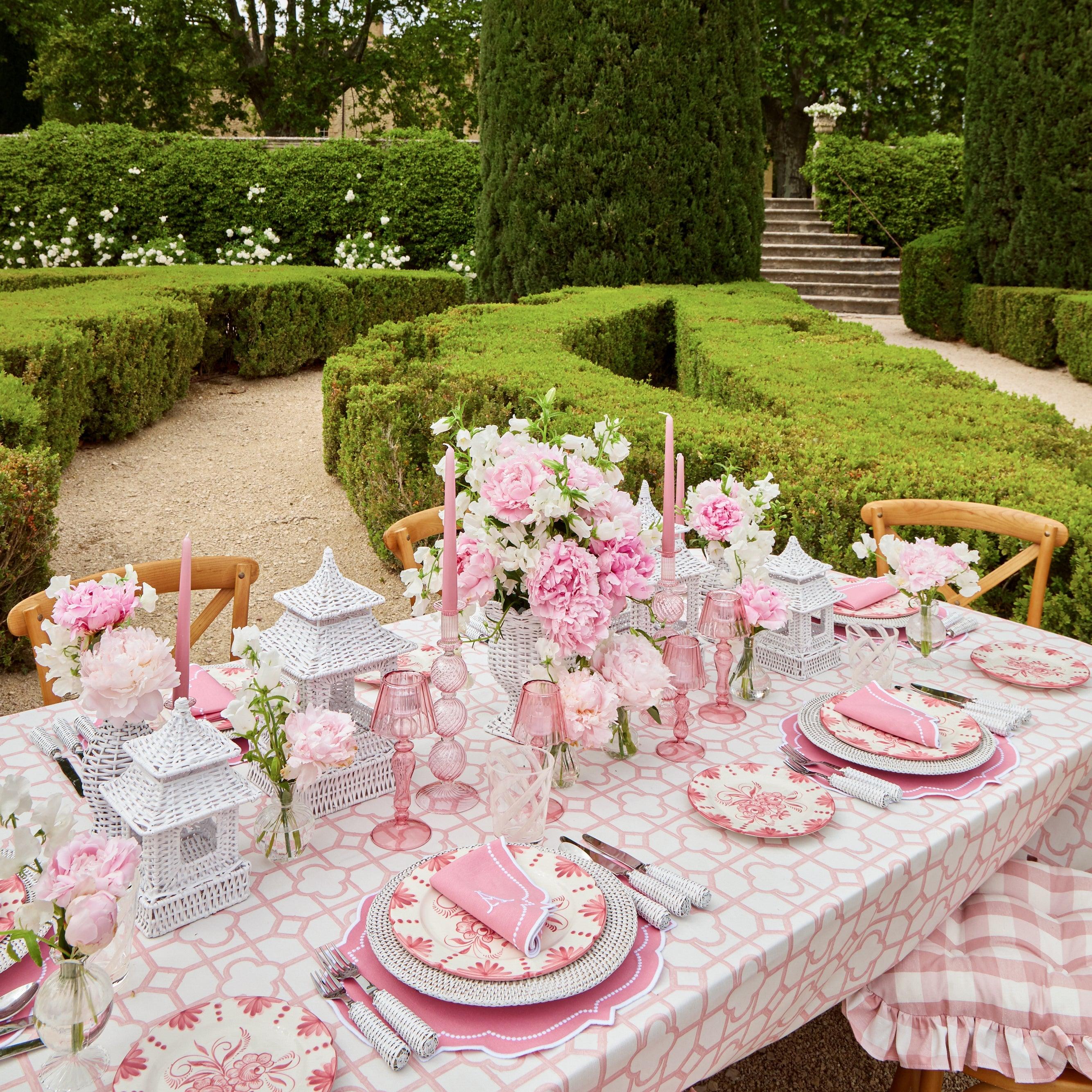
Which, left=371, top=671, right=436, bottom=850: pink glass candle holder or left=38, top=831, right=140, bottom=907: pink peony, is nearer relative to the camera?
left=38, top=831, right=140, bottom=907: pink peony

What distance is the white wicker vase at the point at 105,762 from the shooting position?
64.7 inches

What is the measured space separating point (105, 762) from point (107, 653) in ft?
0.71

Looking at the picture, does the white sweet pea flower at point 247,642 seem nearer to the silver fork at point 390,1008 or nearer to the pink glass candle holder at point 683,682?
the silver fork at point 390,1008

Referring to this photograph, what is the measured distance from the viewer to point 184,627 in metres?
1.71

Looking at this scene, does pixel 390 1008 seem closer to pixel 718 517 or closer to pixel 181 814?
pixel 181 814

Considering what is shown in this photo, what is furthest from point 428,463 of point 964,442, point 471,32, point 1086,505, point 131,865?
point 471,32

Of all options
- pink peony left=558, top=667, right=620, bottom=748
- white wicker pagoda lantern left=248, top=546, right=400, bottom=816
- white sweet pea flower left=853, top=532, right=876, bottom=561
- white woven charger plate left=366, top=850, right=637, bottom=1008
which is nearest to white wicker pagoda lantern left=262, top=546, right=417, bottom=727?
white wicker pagoda lantern left=248, top=546, right=400, bottom=816

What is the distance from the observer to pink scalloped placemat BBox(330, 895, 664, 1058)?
1288 mm

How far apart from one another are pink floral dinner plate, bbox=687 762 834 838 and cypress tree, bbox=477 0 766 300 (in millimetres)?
9573

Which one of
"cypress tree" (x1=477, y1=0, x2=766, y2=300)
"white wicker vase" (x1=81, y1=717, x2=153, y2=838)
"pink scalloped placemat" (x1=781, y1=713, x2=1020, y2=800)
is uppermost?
"cypress tree" (x1=477, y1=0, x2=766, y2=300)

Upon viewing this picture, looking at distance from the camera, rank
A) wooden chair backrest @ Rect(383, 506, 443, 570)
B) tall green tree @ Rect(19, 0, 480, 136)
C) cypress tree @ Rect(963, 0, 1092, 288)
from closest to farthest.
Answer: wooden chair backrest @ Rect(383, 506, 443, 570) < cypress tree @ Rect(963, 0, 1092, 288) < tall green tree @ Rect(19, 0, 480, 136)

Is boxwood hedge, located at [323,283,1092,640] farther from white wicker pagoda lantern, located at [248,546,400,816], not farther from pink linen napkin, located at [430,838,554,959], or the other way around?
pink linen napkin, located at [430,838,554,959]

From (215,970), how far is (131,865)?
0.31 metres

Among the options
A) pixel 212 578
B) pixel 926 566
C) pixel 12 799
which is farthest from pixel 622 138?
pixel 12 799
